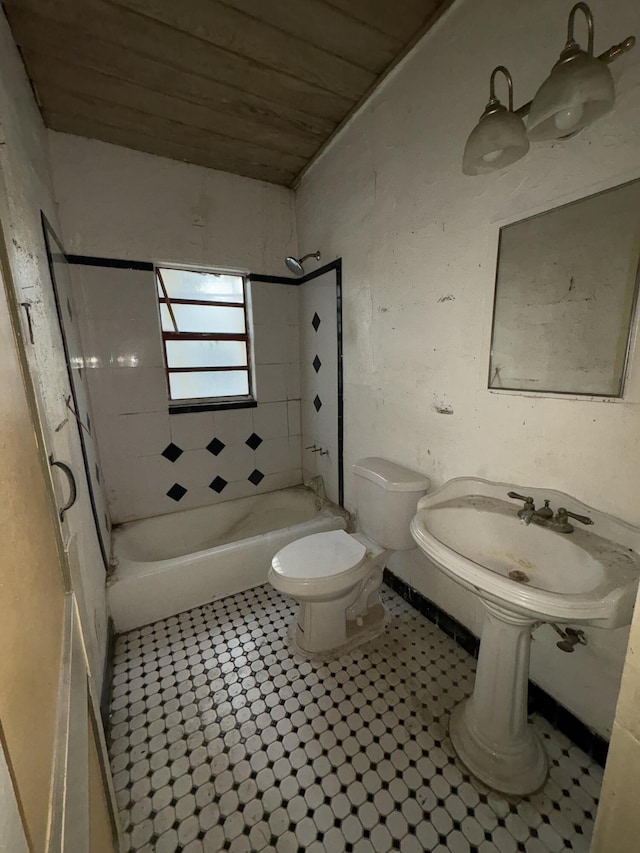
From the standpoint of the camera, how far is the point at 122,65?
1351 millimetres

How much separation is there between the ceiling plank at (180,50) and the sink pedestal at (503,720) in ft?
6.98

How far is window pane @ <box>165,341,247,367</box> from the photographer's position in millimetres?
2219

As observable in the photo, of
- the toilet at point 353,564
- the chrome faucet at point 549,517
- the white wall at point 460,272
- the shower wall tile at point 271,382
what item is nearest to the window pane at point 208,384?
the shower wall tile at point 271,382

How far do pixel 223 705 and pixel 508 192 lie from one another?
2.05 m

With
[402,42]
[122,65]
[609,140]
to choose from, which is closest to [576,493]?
→ [609,140]

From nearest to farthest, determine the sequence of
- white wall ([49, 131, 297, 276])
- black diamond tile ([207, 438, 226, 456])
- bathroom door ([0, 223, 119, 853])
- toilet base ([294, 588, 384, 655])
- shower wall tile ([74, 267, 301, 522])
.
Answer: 1. bathroom door ([0, 223, 119, 853])
2. toilet base ([294, 588, 384, 655])
3. white wall ([49, 131, 297, 276])
4. shower wall tile ([74, 267, 301, 522])
5. black diamond tile ([207, 438, 226, 456])

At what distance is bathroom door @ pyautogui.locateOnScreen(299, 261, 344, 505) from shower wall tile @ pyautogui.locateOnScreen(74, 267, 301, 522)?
11cm

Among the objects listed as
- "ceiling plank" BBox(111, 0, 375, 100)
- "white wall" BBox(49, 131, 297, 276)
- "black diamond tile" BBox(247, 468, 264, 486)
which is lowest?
"black diamond tile" BBox(247, 468, 264, 486)

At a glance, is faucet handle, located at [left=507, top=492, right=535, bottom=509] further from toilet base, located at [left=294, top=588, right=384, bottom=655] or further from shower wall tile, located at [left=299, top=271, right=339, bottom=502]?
shower wall tile, located at [left=299, top=271, right=339, bottom=502]

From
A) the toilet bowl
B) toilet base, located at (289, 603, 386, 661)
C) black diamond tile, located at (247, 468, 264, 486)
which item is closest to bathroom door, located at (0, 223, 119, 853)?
the toilet bowl

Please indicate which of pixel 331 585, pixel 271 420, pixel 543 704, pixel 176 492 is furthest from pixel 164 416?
pixel 543 704

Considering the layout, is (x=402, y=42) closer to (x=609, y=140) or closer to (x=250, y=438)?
(x=609, y=140)

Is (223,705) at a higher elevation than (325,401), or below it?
below

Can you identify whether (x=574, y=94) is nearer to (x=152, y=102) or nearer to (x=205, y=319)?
(x=152, y=102)
